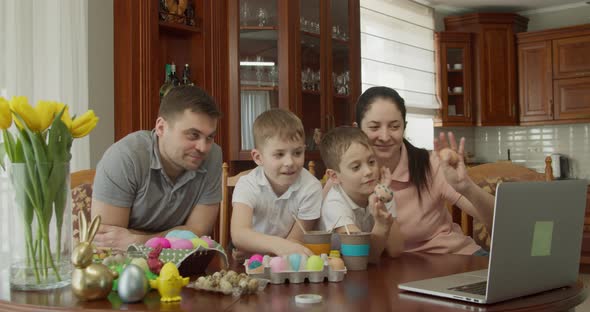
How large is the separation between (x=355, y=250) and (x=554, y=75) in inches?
213

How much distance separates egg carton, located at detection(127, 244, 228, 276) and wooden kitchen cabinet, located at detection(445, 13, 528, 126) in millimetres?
5438

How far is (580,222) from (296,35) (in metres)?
2.99

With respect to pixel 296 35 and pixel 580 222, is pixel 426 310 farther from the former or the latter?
pixel 296 35

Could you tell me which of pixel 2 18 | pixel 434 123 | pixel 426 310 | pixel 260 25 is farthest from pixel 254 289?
pixel 434 123

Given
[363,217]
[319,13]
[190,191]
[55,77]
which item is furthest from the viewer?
[319,13]

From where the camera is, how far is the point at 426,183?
198cm

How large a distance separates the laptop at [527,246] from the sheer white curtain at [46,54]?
2103 millimetres

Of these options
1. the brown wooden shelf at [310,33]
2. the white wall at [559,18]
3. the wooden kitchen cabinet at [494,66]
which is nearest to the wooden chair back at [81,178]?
the brown wooden shelf at [310,33]

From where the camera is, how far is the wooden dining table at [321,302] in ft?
3.42

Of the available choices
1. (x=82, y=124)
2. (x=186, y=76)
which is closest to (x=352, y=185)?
(x=82, y=124)

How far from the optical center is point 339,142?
5.65 ft

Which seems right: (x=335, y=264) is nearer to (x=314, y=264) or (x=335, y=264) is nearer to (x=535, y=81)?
(x=314, y=264)

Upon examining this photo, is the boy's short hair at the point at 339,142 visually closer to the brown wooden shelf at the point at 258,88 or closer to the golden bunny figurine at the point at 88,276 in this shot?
the golden bunny figurine at the point at 88,276

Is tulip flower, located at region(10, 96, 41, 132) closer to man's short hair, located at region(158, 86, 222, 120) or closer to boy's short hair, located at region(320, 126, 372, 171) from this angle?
man's short hair, located at region(158, 86, 222, 120)
